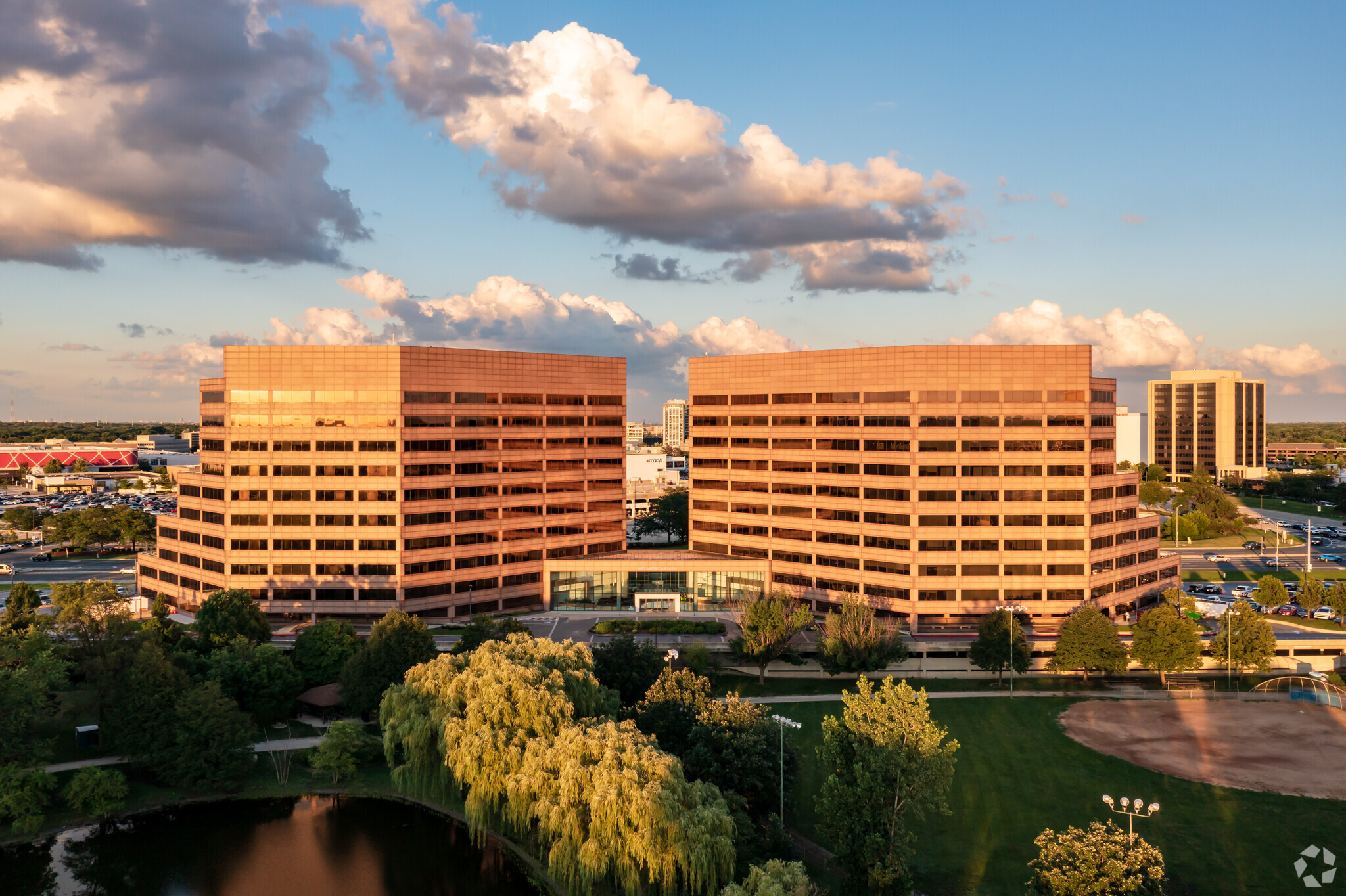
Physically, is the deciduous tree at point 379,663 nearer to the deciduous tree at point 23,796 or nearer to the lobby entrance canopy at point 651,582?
the deciduous tree at point 23,796

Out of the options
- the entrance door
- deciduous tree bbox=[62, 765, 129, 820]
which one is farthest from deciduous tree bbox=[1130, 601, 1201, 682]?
deciduous tree bbox=[62, 765, 129, 820]

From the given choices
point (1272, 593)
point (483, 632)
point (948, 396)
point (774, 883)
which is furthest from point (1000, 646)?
point (774, 883)

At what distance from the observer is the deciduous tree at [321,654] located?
262 ft

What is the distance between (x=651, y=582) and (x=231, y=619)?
50082 millimetres

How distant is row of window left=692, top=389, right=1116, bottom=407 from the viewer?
94500 millimetres

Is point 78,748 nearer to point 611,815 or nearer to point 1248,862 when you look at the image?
point 611,815

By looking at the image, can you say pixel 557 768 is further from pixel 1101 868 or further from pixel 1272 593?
pixel 1272 593

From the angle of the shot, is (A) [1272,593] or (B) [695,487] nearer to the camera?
(A) [1272,593]

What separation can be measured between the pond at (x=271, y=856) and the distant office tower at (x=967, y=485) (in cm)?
5386

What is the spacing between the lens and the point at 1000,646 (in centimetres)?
8350

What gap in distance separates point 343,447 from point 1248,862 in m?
95.6

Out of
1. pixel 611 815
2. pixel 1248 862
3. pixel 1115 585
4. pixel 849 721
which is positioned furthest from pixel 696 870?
pixel 1115 585

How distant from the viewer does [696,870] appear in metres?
41.0

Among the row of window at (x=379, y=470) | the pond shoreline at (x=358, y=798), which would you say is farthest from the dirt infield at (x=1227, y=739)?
the row of window at (x=379, y=470)
